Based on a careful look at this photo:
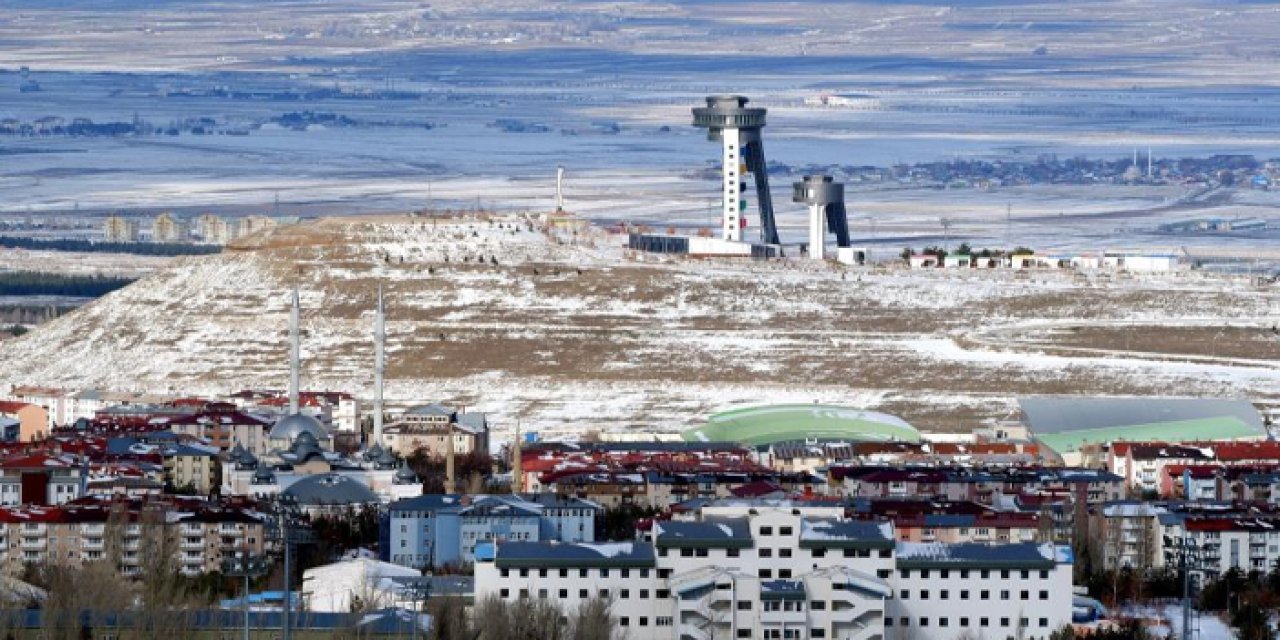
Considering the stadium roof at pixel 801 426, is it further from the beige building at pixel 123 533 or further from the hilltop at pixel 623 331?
the beige building at pixel 123 533

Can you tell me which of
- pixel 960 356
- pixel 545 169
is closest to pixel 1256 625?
pixel 960 356

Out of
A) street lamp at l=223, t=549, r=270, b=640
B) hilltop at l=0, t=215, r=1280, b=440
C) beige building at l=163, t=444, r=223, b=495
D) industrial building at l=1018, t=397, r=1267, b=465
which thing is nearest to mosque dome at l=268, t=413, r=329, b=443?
beige building at l=163, t=444, r=223, b=495

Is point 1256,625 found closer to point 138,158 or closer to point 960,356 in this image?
point 960,356

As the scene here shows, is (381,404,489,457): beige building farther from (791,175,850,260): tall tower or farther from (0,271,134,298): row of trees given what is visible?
(0,271,134,298): row of trees

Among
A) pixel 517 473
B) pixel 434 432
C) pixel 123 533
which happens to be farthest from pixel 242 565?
pixel 434 432

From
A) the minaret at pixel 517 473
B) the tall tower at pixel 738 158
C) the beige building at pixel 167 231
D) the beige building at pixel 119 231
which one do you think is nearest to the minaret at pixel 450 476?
the minaret at pixel 517 473
